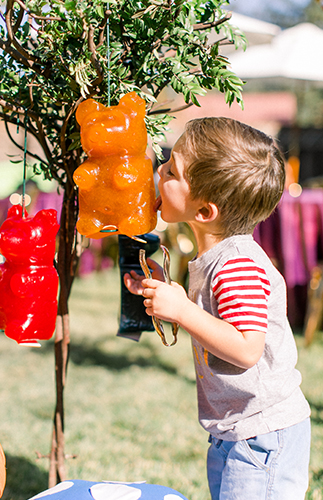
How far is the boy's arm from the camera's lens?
0.93 m

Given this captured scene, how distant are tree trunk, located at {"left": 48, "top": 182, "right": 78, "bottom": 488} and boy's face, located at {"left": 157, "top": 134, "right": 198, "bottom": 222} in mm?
305

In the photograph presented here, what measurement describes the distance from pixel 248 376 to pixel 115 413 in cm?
159

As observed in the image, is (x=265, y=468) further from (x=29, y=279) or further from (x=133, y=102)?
(x=133, y=102)

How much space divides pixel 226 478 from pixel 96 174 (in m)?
0.76

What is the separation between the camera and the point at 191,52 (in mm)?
1078

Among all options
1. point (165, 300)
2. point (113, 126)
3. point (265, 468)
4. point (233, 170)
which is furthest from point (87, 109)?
point (265, 468)

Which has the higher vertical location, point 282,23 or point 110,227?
point 282,23

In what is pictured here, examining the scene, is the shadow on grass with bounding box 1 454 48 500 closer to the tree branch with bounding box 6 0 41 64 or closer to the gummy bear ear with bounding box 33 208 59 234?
the gummy bear ear with bounding box 33 208 59 234

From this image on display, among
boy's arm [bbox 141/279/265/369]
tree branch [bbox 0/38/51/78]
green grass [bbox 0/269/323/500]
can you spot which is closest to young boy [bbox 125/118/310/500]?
boy's arm [bbox 141/279/265/369]

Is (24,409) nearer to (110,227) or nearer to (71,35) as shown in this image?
(110,227)

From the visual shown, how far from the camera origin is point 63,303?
4.34 feet

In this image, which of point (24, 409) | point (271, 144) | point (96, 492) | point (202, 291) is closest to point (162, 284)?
point (202, 291)

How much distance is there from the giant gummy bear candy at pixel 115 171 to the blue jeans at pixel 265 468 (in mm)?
558

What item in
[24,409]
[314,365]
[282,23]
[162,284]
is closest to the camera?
[162,284]
